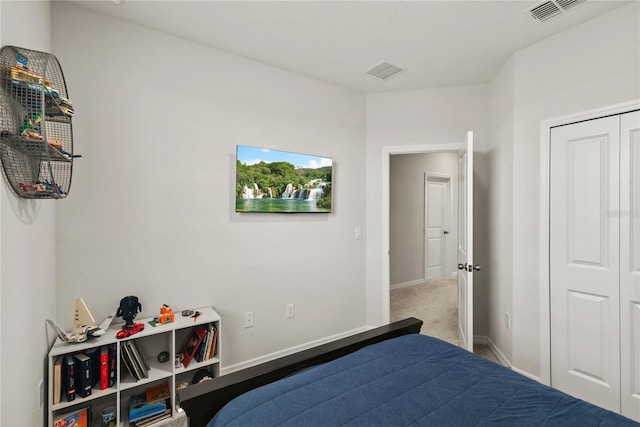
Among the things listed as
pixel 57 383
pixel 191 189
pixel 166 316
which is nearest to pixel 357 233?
pixel 191 189

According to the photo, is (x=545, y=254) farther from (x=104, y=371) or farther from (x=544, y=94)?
(x=104, y=371)

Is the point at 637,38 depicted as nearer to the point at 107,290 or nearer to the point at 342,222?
the point at 342,222

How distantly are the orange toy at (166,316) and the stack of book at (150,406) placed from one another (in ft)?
1.68

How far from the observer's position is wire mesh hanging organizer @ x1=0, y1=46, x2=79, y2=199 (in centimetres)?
119

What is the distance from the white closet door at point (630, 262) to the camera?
192 centimetres

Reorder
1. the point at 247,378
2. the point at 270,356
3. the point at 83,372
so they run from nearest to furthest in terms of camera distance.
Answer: the point at 247,378, the point at 83,372, the point at 270,356

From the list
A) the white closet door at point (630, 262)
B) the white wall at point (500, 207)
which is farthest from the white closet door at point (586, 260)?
the white wall at point (500, 207)

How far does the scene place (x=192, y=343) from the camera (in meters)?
2.20

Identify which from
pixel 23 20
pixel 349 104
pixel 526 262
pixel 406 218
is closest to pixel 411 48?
pixel 349 104

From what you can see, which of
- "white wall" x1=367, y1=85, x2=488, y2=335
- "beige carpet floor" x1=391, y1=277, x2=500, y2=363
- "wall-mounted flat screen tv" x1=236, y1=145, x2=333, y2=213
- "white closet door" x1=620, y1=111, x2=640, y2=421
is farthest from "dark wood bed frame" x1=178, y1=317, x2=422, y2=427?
"beige carpet floor" x1=391, y1=277, x2=500, y2=363

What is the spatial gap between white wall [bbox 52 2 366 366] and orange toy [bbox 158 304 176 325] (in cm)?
13

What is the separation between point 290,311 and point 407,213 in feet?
11.1

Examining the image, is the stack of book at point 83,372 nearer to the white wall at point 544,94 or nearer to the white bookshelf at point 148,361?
the white bookshelf at point 148,361

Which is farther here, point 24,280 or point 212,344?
point 212,344
